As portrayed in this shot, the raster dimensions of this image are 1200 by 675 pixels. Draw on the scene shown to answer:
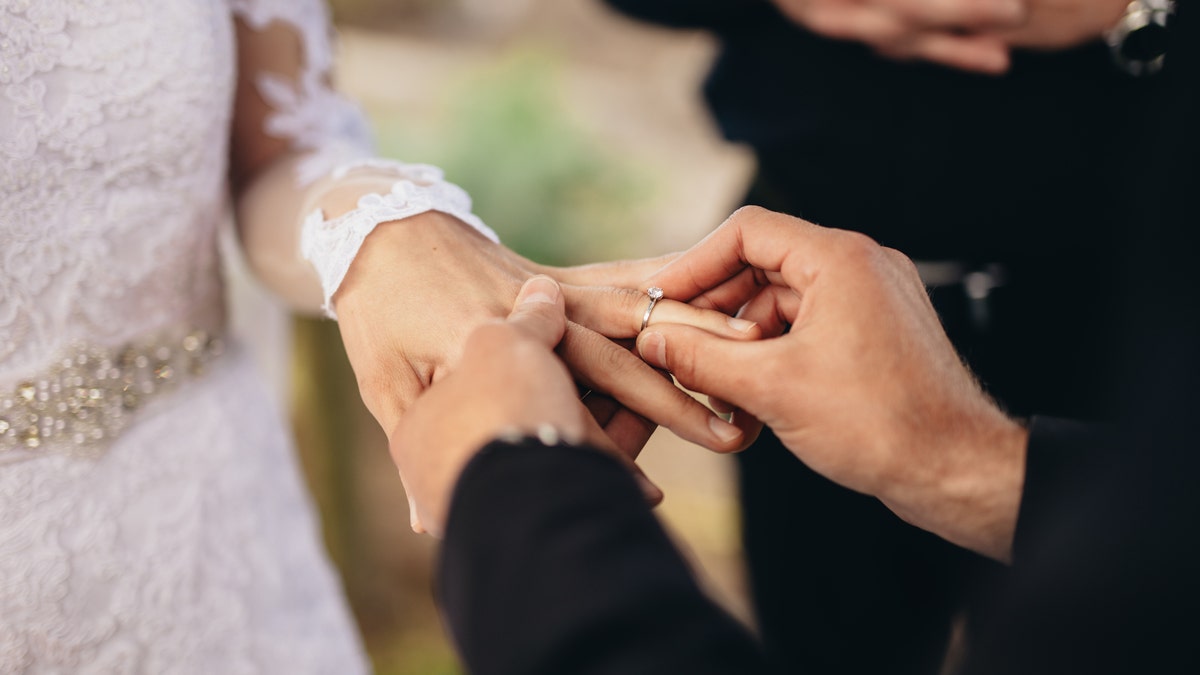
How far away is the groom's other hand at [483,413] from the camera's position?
61 centimetres

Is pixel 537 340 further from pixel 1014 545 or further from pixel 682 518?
pixel 682 518

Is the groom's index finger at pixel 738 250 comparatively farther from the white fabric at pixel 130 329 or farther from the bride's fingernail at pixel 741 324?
the white fabric at pixel 130 329

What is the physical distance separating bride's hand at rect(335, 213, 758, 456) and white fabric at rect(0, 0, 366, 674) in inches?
9.8

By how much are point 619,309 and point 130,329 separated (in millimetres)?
597

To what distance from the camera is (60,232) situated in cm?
84

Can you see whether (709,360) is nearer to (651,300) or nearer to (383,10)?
(651,300)

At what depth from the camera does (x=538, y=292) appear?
0.84 meters

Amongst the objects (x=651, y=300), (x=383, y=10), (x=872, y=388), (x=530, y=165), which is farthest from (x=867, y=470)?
(x=383, y=10)

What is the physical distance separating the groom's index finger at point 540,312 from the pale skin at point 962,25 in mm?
803

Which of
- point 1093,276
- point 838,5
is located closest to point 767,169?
point 838,5

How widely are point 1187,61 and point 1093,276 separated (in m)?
0.95

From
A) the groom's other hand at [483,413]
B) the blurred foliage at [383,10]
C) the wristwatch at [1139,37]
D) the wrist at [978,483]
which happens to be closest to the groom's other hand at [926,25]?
the wristwatch at [1139,37]

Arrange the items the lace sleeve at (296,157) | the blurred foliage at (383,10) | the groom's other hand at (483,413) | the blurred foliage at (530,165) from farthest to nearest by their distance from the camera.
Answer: the blurred foliage at (383,10) < the blurred foliage at (530,165) < the lace sleeve at (296,157) < the groom's other hand at (483,413)

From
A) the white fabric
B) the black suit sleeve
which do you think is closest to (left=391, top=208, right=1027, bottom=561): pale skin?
the black suit sleeve
